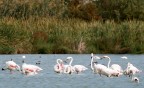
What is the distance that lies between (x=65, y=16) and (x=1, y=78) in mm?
25999

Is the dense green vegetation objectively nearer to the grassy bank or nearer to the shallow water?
the grassy bank

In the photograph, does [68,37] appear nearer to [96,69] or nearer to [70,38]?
[70,38]

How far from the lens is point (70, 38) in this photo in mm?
34125

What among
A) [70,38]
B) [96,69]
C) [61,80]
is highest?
[70,38]

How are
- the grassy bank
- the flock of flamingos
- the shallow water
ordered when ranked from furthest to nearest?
the grassy bank, the flock of flamingos, the shallow water

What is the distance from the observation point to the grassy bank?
1321 inches

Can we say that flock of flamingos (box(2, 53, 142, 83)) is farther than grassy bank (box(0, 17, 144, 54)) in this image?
No

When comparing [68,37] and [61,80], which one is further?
[68,37]

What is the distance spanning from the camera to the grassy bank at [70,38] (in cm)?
3356

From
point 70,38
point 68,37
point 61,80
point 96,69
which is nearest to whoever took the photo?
point 61,80

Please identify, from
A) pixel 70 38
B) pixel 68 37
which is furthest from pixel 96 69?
pixel 68 37

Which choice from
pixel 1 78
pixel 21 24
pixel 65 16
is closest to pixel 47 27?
pixel 21 24

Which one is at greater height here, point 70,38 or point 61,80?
point 70,38

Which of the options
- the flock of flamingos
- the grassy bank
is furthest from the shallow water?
the grassy bank
